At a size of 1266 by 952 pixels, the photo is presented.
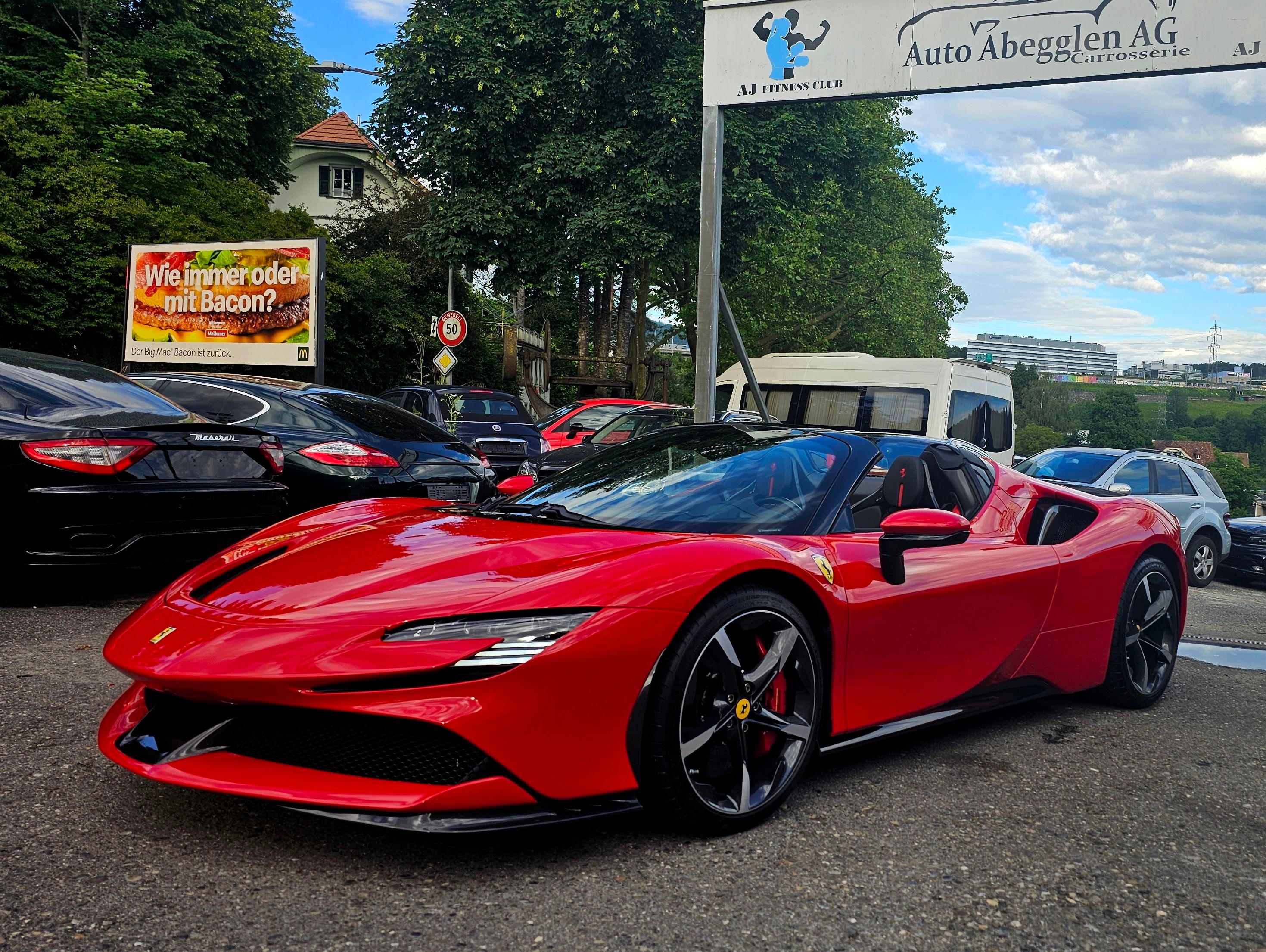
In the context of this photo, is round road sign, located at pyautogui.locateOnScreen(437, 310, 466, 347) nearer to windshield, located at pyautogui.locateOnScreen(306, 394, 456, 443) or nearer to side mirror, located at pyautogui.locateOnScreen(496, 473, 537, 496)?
windshield, located at pyautogui.locateOnScreen(306, 394, 456, 443)

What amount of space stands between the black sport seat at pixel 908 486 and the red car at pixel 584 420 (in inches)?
460

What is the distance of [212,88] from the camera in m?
28.5

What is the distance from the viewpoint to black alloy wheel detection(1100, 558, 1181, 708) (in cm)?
476

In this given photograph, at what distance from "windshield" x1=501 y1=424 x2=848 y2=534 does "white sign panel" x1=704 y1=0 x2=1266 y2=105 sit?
20.6 feet

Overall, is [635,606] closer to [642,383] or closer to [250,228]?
[250,228]

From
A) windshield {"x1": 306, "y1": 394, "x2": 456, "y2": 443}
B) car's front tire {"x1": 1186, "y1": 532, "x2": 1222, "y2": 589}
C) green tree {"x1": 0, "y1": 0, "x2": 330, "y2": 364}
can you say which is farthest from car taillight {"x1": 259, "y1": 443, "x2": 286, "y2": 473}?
green tree {"x1": 0, "y1": 0, "x2": 330, "y2": 364}

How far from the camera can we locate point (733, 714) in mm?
3064

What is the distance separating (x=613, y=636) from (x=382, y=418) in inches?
213

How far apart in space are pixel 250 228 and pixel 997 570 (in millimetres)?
27243

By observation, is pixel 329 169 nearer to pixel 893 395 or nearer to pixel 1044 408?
pixel 893 395

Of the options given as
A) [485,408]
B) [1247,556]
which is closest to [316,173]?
[485,408]

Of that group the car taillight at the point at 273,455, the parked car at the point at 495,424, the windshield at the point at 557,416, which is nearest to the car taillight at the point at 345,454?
the car taillight at the point at 273,455

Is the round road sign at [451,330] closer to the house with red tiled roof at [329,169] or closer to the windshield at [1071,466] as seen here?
the windshield at [1071,466]

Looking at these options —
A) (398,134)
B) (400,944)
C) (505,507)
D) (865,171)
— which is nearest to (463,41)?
(398,134)
